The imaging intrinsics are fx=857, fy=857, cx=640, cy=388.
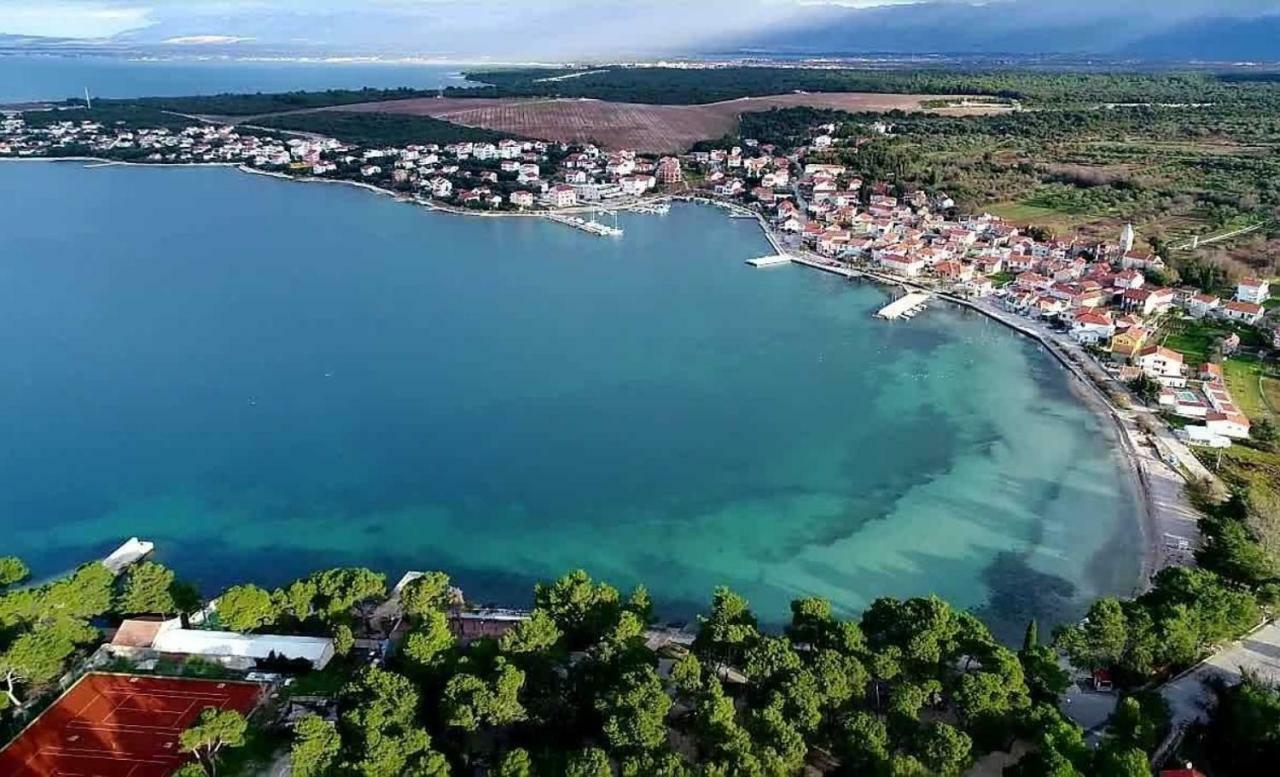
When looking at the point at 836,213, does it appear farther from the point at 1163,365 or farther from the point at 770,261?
the point at 1163,365

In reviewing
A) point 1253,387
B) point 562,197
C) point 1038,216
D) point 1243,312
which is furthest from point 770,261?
point 1253,387

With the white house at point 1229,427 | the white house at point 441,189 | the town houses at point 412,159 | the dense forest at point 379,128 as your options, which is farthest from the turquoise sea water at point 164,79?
the white house at point 1229,427

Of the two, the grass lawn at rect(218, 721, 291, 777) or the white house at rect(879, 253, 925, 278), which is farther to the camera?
the white house at rect(879, 253, 925, 278)

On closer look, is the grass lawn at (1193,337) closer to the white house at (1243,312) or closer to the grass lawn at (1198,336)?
the grass lawn at (1198,336)

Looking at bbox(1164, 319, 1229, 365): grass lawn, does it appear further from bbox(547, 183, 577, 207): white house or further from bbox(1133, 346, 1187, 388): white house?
bbox(547, 183, 577, 207): white house

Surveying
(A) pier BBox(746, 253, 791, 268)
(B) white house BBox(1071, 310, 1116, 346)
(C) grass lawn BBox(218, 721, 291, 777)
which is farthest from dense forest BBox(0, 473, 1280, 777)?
(A) pier BBox(746, 253, 791, 268)

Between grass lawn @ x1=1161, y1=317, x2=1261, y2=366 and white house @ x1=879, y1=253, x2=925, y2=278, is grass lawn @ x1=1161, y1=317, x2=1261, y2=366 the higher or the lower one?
the lower one

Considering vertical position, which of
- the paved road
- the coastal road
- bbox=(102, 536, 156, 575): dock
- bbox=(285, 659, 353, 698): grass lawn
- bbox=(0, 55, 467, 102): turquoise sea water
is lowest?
the paved road
